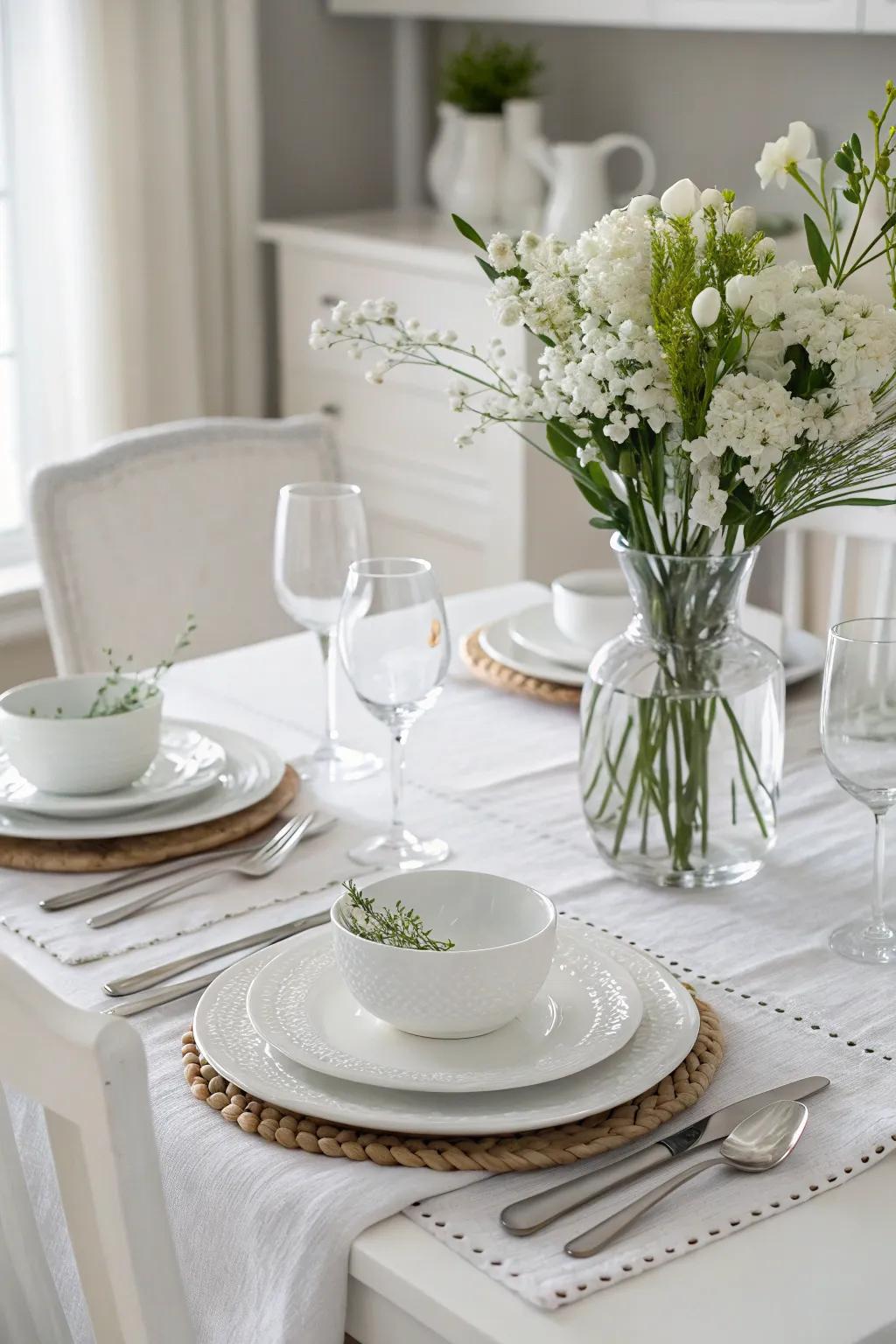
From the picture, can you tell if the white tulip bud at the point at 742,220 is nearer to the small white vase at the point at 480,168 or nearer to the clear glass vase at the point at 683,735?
the clear glass vase at the point at 683,735

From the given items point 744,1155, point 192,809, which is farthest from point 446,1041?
point 192,809

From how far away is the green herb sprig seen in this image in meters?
0.87

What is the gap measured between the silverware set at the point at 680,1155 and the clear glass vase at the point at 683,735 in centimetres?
29

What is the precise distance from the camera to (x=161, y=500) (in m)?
1.92

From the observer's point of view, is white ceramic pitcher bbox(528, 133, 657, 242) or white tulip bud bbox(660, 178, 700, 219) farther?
white ceramic pitcher bbox(528, 133, 657, 242)

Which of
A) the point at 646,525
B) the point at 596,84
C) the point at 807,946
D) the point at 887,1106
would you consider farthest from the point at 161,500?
the point at 596,84

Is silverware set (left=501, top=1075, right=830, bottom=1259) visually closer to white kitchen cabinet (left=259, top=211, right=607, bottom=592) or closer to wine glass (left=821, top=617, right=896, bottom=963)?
wine glass (left=821, top=617, right=896, bottom=963)

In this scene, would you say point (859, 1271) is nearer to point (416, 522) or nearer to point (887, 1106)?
point (887, 1106)

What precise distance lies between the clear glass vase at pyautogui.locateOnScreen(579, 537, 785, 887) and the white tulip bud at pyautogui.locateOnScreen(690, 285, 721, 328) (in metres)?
0.20

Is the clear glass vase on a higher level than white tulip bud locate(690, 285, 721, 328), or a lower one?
lower

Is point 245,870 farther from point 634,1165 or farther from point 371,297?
point 371,297

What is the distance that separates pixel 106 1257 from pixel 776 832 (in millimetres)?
601

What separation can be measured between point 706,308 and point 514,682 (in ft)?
2.03

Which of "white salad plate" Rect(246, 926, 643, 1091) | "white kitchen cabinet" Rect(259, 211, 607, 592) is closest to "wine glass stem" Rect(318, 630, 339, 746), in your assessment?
"white salad plate" Rect(246, 926, 643, 1091)
